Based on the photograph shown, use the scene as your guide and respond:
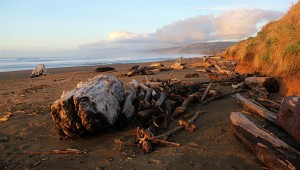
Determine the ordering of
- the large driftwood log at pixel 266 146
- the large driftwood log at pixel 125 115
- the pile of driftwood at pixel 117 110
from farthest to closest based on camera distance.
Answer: the large driftwood log at pixel 125 115 → the pile of driftwood at pixel 117 110 → the large driftwood log at pixel 266 146

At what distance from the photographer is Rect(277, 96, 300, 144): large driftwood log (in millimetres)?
3471

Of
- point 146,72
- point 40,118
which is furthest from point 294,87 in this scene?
point 146,72

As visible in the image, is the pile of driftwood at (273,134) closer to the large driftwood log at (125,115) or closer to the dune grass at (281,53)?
the large driftwood log at (125,115)

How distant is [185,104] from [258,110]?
5.19 feet

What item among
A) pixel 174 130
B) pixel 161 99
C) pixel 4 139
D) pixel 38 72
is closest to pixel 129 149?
pixel 174 130

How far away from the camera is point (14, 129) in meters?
5.84

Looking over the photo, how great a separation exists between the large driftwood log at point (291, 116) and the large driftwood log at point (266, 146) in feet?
0.83

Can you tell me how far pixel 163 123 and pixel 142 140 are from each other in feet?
2.96

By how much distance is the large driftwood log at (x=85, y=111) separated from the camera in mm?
4840

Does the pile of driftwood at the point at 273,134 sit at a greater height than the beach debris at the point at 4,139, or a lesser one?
greater

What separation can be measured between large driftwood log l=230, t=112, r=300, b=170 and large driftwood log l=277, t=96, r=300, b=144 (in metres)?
0.25

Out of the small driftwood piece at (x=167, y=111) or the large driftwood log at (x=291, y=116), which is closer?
the large driftwood log at (x=291, y=116)

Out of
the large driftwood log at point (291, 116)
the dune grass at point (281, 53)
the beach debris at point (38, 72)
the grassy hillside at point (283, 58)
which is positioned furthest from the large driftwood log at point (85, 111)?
the beach debris at point (38, 72)

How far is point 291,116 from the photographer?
362 cm
